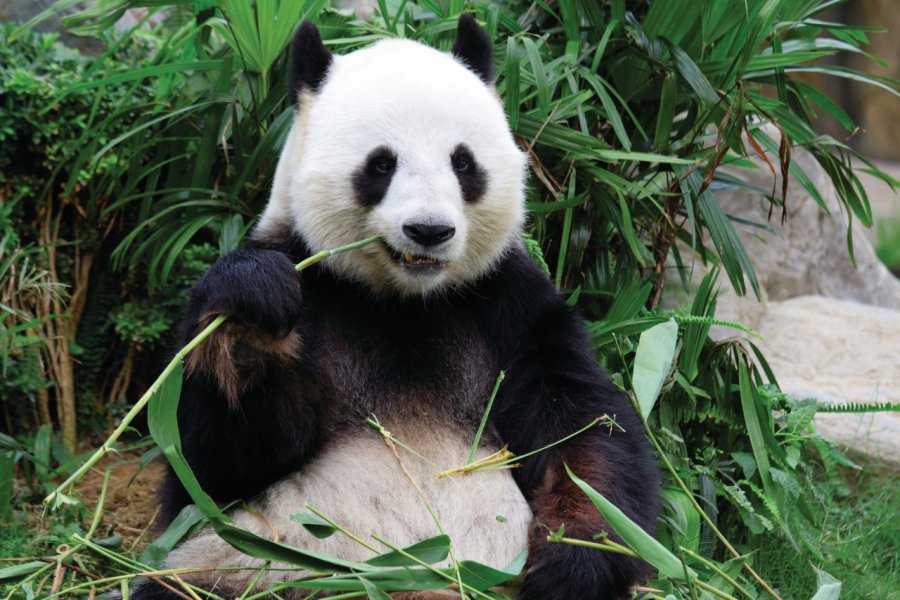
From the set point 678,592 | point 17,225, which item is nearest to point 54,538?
point 17,225

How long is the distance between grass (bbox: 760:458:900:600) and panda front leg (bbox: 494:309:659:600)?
3.57ft

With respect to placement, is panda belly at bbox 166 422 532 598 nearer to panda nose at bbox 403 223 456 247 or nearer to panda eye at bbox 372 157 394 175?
panda nose at bbox 403 223 456 247

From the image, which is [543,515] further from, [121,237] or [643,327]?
[121,237]

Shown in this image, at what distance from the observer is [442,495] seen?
3.00 m

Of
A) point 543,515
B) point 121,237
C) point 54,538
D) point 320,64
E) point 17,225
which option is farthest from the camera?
point 121,237

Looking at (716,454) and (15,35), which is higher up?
(15,35)

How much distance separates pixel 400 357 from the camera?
124 inches

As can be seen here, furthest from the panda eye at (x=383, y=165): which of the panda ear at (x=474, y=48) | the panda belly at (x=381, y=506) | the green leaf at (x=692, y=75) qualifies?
the green leaf at (x=692, y=75)

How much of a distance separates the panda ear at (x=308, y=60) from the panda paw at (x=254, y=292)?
715 millimetres

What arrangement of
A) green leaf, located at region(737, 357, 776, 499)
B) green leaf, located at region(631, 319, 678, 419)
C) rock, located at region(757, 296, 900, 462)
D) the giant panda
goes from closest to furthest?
the giant panda → green leaf, located at region(631, 319, 678, 419) → green leaf, located at region(737, 357, 776, 499) → rock, located at region(757, 296, 900, 462)

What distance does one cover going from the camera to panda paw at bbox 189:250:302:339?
2.63 meters

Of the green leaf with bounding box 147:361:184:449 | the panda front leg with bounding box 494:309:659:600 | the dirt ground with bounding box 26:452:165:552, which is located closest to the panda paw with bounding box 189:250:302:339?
the green leaf with bounding box 147:361:184:449

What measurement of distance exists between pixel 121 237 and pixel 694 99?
275 centimetres

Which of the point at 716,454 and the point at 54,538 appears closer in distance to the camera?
the point at 54,538
